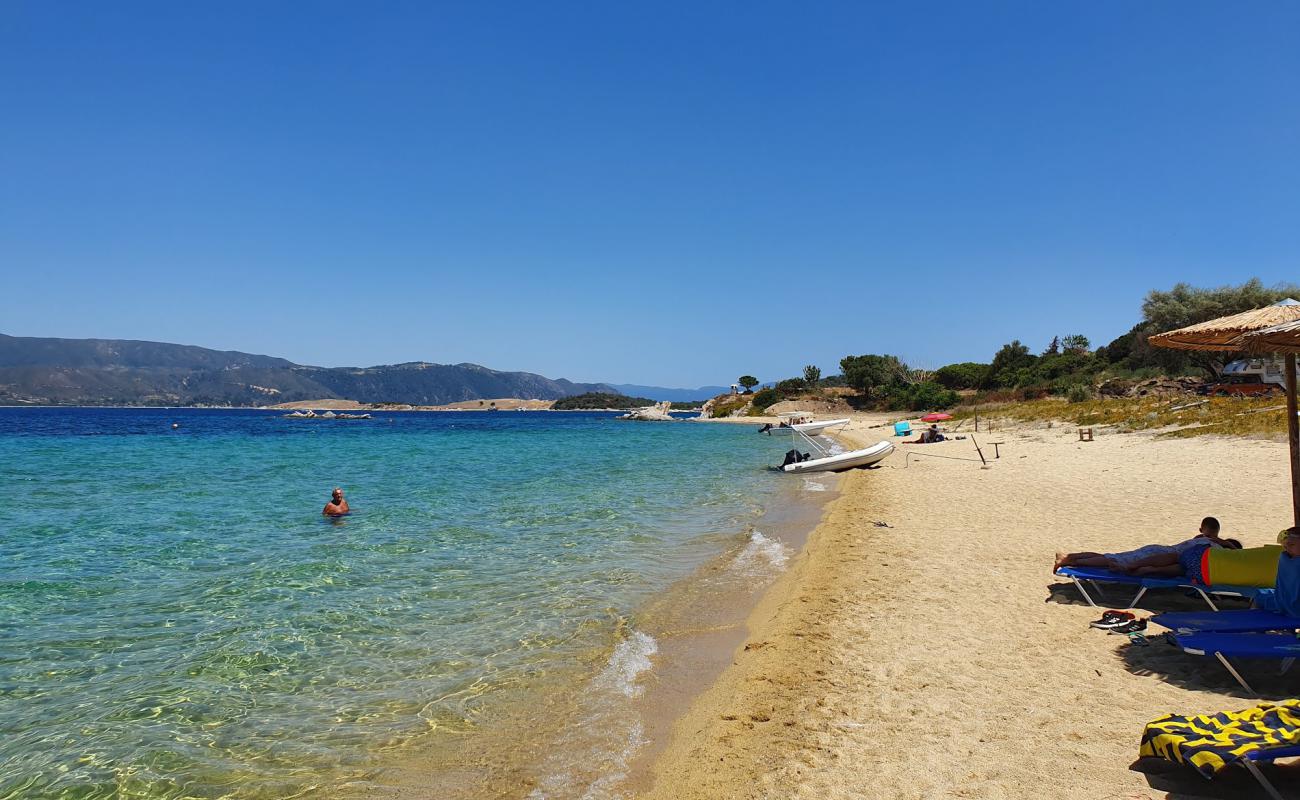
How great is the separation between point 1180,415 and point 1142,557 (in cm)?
2335

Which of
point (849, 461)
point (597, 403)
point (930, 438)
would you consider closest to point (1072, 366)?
point (930, 438)

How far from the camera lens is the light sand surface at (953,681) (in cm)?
423

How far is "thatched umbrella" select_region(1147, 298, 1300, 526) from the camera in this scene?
7156 millimetres

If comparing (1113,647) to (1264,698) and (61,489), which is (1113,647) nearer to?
(1264,698)

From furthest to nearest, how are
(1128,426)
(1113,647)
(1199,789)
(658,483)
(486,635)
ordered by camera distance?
(1128,426) < (658,483) < (486,635) < (1113,647) < (1199,789)

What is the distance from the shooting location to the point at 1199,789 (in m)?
3.85

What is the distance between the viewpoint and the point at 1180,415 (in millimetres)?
25672

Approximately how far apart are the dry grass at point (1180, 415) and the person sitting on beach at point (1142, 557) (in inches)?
613

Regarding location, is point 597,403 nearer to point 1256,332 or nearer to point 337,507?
point 337,507

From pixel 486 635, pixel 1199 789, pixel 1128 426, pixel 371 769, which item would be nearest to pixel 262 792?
pixel 371 769

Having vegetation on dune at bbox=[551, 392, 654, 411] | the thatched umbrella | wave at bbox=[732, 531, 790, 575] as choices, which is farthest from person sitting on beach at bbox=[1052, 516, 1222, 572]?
vegetation on dune at bbox=[551, 392, 654, 411]

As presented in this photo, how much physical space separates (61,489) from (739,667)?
24.1 m

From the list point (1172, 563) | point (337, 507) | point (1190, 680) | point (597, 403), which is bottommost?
point (337, 507)

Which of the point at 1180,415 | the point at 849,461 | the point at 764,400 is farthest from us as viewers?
the point at 764,400
